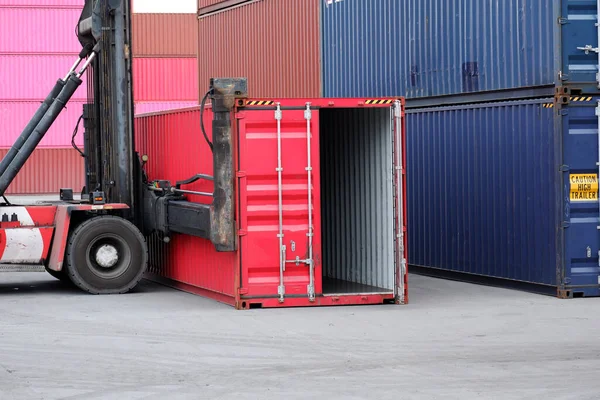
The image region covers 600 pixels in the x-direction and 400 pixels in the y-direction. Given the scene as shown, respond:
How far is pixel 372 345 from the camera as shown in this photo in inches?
434

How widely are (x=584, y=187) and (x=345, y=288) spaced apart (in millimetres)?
3246

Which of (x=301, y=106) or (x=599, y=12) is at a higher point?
(x=599, y=12)

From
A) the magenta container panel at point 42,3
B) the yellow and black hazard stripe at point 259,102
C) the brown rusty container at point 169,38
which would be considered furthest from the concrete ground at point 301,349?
the magenta container panel at point 42,3

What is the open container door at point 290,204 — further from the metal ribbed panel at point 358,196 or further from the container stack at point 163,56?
the container stack at point 163,56

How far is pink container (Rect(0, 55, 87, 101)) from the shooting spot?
63.7 metres

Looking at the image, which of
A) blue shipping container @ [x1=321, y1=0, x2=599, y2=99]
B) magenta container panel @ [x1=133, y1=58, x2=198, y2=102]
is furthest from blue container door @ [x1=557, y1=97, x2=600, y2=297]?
magenta container panel @ [x1=133, y1=58, x2=198, y2=102]

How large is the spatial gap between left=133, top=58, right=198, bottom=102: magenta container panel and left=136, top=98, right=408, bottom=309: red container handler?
163ft

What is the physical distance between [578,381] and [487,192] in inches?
292

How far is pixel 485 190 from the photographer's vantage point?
16.5m

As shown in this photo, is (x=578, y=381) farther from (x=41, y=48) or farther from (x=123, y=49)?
(x=41, y=48)

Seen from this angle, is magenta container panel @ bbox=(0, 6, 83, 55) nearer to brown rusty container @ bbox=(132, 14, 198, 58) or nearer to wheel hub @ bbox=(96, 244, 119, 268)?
brown rusty container @ bbox=(132, 14, 198, 58)

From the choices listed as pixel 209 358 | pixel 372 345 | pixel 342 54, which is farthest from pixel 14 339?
pixel 342 54

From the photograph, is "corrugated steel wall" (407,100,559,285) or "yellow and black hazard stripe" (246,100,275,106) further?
"corrugated steel wall" (407,100,559,285)

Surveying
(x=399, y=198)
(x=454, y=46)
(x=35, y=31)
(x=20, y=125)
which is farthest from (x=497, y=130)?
(x=35, y=31)
